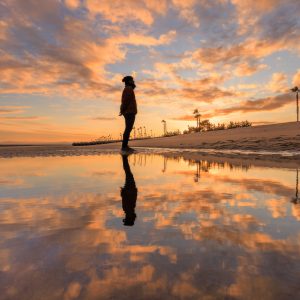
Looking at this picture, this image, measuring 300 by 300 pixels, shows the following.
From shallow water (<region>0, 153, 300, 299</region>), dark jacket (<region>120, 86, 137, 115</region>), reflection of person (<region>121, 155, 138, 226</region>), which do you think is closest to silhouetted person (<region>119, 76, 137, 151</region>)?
dark jacket (<region>120, 86, 137, 115</region>)

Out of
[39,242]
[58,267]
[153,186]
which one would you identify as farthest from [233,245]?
[153,186]

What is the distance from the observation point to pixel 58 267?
3.93 feet

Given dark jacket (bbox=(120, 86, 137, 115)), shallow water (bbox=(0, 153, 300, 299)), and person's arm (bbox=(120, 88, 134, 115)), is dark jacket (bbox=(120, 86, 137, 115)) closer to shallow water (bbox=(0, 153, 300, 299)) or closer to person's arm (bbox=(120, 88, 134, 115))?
person's arm (bbox=(120, 88, 134, 115))

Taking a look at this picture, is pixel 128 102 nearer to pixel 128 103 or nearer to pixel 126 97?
pixel 128 103

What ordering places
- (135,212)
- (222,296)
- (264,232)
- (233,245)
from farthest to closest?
(135,212), (264,232), (233,245), (222,296)

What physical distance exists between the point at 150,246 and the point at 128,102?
10.1 metres

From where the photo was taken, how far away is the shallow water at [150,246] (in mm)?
1043

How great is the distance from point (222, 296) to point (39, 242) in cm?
97

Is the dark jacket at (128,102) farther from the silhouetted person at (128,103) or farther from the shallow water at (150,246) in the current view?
the shallow water at (150,246)

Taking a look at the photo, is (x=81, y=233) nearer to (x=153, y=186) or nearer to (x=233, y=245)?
(x=233, y=245)

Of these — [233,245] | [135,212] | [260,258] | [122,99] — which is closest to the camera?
[260,258]

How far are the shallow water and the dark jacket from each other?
866 cm

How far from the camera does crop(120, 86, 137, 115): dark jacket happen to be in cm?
1117

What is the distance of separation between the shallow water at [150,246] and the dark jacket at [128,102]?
8.66 meters
